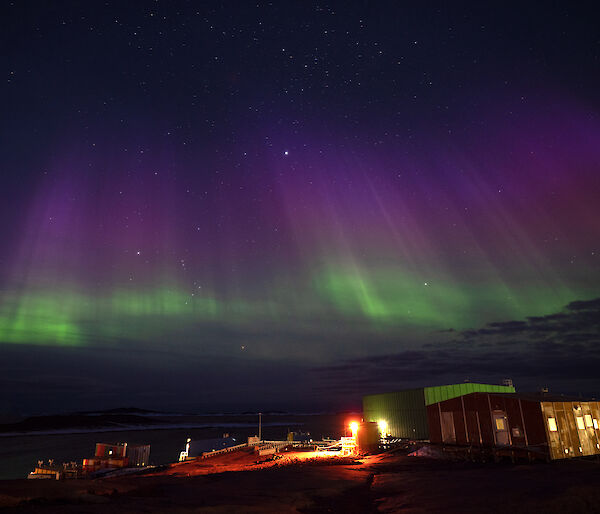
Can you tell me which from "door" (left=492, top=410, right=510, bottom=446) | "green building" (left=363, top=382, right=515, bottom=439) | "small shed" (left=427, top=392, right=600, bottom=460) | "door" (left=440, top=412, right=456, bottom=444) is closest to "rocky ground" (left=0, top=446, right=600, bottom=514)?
"door" (left=492, top=410, right=510, bottom=446)

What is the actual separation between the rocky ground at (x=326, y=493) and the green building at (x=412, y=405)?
19973 mm

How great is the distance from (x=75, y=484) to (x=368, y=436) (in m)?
27.5

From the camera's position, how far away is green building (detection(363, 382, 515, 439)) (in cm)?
4678

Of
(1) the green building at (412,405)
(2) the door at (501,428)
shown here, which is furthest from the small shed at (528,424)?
(1) the green building at (412,405)

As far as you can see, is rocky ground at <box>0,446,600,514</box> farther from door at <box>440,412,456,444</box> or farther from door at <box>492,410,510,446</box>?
door at <box>440,412,456,444</box>

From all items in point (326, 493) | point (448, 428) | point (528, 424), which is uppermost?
point (528, 424)

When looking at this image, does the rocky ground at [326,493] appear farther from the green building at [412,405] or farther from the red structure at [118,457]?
A: the red structure at [118,457]

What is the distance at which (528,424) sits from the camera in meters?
30.1

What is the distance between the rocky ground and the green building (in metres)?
20.0

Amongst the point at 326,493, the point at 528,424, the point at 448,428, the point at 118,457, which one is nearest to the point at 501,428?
the point at 528,424

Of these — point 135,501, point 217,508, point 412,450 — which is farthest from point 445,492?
point 412,450

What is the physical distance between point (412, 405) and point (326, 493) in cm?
3054

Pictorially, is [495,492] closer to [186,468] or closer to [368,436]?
[368,436]

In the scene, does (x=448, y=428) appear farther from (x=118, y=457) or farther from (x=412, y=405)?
(x=118, y=457)
